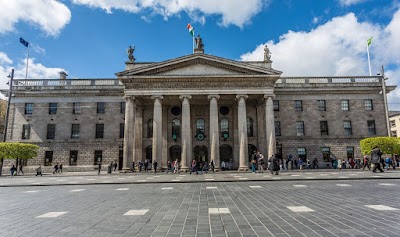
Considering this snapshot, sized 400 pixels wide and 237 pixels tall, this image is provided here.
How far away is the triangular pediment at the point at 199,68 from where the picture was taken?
111 feet

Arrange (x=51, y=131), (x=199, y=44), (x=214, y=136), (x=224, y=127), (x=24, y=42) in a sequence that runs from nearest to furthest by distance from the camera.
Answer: (x=214, y=136)
(x=199, y=44)
(x=24, y=42)
(x=224, y=127)
(x=51, y=131)

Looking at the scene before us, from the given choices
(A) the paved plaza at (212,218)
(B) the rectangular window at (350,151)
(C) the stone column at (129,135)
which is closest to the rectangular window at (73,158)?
(C) the stone column at (129,135)

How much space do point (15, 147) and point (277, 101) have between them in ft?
118

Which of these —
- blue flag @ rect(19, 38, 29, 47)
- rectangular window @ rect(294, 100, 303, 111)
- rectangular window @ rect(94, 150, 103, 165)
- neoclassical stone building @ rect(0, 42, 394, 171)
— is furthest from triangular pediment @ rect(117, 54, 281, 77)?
blue flag @ rect(19, 38, 29, 47)

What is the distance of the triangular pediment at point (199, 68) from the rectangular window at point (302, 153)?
12.9 metres

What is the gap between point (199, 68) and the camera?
34.6 m

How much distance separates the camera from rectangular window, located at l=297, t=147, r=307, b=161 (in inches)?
1543

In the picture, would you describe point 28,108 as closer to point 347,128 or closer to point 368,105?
point 347,128

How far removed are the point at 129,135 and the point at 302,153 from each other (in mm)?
25193

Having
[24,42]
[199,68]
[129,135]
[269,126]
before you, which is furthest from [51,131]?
[269,126]

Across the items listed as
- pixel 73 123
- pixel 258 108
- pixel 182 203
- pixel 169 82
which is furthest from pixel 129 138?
pixel 182 203

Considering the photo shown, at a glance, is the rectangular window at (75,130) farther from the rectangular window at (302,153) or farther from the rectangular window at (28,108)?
the rectangular window at (302,153)

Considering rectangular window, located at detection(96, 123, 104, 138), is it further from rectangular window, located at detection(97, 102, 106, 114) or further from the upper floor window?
the upper floor window

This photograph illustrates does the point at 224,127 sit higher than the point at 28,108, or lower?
lower
